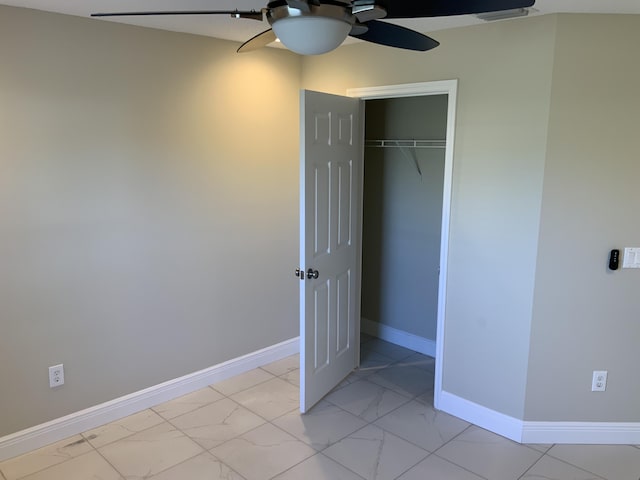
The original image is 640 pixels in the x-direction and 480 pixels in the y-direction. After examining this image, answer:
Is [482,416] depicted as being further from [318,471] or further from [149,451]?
[149,451]

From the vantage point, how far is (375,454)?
8.96ft

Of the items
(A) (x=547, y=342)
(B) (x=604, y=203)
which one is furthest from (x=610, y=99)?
(A) (x=547, y=342)

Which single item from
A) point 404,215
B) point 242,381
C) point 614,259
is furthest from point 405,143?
point 242,381

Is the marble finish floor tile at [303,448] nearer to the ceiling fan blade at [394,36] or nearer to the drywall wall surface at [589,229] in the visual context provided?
the drywall wall surface at [589,229]

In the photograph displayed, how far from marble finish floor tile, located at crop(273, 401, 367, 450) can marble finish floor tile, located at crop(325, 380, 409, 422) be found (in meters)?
0.07

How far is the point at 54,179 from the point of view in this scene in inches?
104

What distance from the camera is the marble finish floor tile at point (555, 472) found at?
2547mm

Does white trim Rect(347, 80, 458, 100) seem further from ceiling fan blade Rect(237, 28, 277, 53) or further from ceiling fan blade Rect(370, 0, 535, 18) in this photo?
ceiling fan blade Rect(370, 0, 535, 18)

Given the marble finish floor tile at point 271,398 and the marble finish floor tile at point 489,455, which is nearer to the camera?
the marble finish floor tile at point 489,455

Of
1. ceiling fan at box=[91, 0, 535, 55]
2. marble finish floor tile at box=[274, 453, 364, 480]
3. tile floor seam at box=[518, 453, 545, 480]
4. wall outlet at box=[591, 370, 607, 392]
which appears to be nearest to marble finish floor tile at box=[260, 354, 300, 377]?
marble finish floor tile at box=[274, 453, 364, 480]

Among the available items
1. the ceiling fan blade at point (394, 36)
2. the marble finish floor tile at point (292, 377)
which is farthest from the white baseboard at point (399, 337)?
the ceiling fan blade at point (394, 36)

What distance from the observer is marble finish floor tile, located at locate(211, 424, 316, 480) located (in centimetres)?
259

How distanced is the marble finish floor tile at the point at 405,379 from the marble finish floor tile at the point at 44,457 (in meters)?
1.89

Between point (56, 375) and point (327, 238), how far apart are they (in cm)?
173
